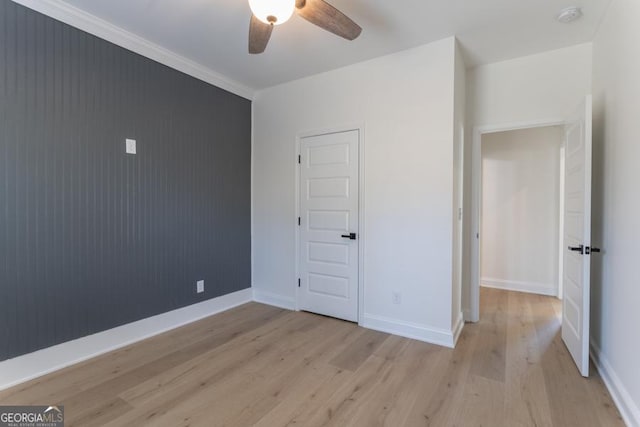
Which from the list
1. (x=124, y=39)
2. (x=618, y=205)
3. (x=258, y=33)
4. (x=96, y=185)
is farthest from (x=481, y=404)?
(x=124, y=39)

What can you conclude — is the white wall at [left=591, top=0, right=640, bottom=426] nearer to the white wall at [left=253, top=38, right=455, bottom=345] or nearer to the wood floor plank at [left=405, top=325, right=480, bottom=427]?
the wood floor plank at [left=405, top=325, right=480, bottom=427]

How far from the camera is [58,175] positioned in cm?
236

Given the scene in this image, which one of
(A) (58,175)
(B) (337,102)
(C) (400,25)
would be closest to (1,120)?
(A) (58,175)

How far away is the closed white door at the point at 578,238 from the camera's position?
87.0 inches

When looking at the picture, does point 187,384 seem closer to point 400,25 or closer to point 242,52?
point 242,52

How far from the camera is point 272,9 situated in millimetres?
1589

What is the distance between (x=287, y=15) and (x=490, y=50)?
2.25 m

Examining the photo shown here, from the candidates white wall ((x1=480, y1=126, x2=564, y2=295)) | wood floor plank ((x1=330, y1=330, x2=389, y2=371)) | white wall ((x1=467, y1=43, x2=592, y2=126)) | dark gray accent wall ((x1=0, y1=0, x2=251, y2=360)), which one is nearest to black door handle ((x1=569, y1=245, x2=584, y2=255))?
white wall ((x1=467, y1=43, x2=592, y2=126))

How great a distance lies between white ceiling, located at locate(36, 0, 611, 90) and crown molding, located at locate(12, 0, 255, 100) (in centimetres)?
6

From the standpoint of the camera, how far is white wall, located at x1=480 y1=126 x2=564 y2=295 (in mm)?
4266

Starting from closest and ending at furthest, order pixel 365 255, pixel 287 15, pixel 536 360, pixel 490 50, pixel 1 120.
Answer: pixel 287 15, pixel 1 120, pixel 536 360, pixel 490 50, pixel 365 255

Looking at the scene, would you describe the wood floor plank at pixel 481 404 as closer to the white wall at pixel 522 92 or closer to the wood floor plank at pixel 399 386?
the wood floor plank at pixel 399 386

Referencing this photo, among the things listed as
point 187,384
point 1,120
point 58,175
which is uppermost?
point 1,120

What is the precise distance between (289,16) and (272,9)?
0.13m
